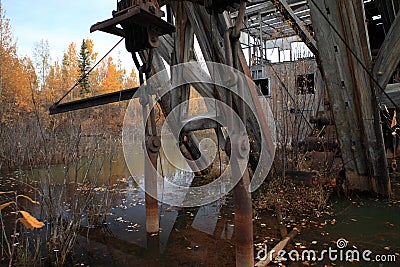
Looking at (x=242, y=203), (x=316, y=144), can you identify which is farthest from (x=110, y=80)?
(x=242, y=203)

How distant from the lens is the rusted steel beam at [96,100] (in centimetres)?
375

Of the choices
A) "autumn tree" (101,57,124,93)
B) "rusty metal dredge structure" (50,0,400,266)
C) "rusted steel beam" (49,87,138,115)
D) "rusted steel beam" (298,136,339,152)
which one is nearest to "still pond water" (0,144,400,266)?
"rusty metal dredge structure" (50,0,400,266)

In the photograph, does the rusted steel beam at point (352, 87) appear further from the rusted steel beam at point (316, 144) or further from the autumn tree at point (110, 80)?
the autumn tree at point (110, 80)

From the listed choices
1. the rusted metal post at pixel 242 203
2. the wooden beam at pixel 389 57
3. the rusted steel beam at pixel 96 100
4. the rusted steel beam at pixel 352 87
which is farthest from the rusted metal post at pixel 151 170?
the wooden beam at pixel 389 57

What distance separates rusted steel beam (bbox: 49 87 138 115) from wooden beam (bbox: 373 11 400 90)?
3.29 metres

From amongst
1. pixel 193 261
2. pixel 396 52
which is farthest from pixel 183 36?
pixel 193 261

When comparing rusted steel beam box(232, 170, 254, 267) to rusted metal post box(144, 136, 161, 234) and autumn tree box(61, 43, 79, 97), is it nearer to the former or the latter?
rusted metal post box(144, 136, 161, 234)

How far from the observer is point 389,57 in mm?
A: 3949

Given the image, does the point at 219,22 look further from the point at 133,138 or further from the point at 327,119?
the point at 133,138

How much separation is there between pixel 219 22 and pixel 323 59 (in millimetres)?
1706

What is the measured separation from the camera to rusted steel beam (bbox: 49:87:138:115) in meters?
3.75

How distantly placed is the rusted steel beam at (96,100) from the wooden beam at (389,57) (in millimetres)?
3295

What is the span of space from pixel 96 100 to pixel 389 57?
394cm

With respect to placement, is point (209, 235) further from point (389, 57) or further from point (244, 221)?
point (389, 57)
